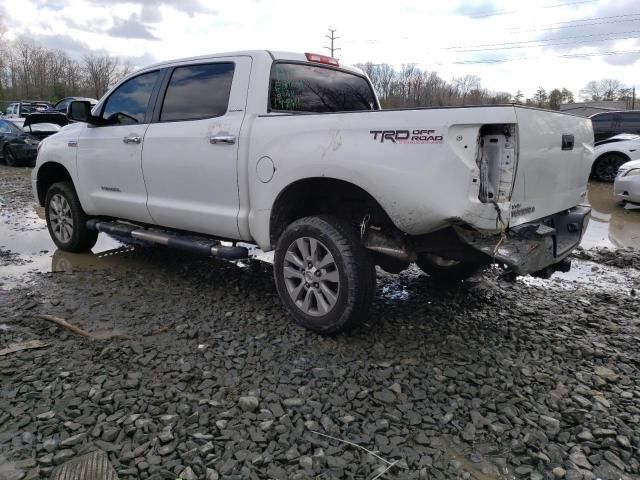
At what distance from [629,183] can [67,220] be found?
9055 millimetres

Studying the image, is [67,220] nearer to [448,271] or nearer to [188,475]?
[448,271]

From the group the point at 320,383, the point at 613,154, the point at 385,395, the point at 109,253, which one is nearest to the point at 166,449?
the point at 320,383

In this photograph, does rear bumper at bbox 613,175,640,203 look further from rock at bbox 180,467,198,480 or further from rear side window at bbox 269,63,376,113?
rock at bbox 180,467,198,480

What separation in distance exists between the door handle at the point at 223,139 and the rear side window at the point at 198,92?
23cm

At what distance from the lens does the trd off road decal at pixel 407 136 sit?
2.90 metres

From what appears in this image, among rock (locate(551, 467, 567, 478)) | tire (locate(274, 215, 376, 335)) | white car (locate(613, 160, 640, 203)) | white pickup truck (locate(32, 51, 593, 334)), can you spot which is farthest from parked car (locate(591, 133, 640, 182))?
rock (locate(551, 467, 567, 478))

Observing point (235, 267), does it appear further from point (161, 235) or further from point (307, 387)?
point (307, 387)

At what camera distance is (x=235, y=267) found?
5512 millimetres

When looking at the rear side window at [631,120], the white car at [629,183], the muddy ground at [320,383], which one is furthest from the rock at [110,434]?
the rear side window at [631,120]

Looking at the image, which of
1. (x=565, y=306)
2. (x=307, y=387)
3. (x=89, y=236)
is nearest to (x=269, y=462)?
(x=307, y=387)

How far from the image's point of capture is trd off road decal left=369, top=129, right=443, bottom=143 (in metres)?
2.90

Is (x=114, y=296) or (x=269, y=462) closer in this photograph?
(x=269, y=462)

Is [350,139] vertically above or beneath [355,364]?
above

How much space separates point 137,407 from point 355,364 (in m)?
1.36
